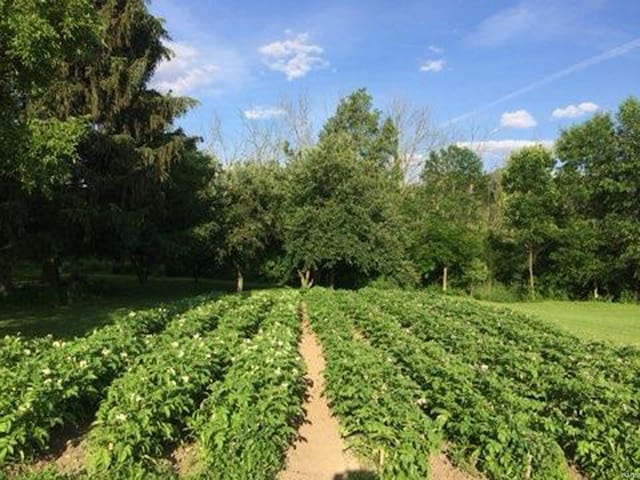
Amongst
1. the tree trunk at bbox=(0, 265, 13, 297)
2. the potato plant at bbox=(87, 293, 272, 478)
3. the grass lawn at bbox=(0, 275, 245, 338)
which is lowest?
the grass lawn at bbox=(0, 275, 245, 338)

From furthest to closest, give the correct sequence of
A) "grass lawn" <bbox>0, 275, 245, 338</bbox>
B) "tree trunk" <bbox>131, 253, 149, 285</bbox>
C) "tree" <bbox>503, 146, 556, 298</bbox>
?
"tree" <bbox>503, 146, 556, 298</bbox> < "tree trunk" <bbox>131, 253, 149, 285</bbox> < "grass lawn" <bbox>0, 275, 245, 338</bbox>

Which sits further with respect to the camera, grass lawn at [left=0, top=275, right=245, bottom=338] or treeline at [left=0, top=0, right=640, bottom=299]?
grass lawn at [left=0, top=275, right=245, bottom=338]

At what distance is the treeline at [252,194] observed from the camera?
12312 mm

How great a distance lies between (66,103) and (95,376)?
15.3 m

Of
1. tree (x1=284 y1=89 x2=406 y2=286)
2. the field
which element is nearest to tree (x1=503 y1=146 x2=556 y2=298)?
tree (x1=284 y1=89 x2=406 y2=286)

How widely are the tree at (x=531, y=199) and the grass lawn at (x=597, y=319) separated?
4.64m

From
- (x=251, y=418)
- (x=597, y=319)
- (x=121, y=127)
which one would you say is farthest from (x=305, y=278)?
(x=251, y=418)

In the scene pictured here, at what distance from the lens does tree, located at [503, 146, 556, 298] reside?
37500mm

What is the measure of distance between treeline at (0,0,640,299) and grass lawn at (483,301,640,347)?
4234mm

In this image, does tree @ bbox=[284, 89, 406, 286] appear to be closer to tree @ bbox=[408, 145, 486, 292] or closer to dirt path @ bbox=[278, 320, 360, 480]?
tree @ bbox=[408, 145, 486, 292]

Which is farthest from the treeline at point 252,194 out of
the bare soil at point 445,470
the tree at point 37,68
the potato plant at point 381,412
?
the bare soil at point 445,470

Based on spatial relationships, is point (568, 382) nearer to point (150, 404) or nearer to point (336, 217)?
point (150, 404)

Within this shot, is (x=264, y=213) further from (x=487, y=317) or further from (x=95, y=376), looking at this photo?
(x=95, y=376)

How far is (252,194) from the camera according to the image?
30.4 meters
